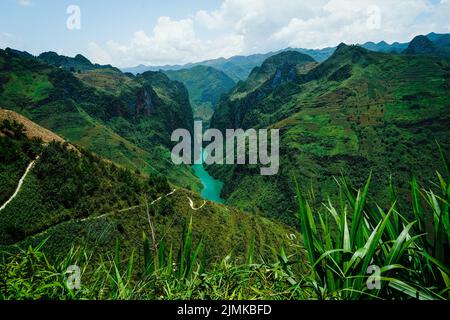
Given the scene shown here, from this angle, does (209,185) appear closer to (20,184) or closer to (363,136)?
(363,136)

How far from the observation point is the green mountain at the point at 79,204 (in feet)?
107

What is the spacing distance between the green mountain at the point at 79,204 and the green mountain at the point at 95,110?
4743 centimetres

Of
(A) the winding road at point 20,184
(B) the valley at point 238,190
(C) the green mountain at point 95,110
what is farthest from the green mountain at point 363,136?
(A) the winding road at point 20,184

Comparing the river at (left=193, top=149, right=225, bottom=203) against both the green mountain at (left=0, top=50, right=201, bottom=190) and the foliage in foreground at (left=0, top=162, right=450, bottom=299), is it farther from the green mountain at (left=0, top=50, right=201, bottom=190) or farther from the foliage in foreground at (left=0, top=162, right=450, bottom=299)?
the foliage in foreground at (left=0, top=162, right=450, bottom=299)

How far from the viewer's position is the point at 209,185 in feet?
439

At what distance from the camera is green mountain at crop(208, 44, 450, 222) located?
90500mm

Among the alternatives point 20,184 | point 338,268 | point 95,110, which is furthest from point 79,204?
point 95,110

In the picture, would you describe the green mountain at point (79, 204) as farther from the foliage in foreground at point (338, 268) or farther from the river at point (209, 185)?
the river at point (209, 185)

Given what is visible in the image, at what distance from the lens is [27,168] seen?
1501 inches

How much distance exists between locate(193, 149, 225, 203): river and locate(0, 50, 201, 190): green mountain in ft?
17.1

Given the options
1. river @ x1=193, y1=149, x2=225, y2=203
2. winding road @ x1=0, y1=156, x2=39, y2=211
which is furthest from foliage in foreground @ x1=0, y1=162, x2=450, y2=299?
river @ x1=193, y1=149, x2=225, y2=203

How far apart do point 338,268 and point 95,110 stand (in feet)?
470

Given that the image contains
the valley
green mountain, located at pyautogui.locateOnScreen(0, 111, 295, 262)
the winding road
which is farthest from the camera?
green mountain, located at pyautogui.locateOnScreen(0, 111, 295, 262)
